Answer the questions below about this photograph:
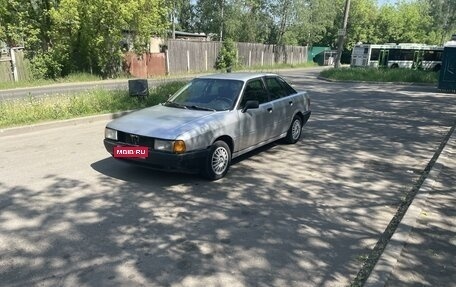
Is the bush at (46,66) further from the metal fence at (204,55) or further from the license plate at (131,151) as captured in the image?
the license plate at (131,151)

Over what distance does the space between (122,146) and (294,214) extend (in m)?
2.65

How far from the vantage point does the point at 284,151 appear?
7.95m

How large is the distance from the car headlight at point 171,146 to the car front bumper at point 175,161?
0.19 feet

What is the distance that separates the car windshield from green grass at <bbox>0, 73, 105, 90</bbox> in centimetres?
1811

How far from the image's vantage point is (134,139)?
5844 mm

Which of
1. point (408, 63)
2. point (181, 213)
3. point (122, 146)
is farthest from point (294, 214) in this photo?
point (408, 63)

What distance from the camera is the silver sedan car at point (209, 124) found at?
5.62m

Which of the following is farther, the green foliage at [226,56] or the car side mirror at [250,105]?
the green foliage at [226,56]

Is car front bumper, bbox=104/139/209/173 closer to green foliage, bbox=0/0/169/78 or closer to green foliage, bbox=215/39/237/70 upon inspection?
green foliage, bbox=0/0/169/78

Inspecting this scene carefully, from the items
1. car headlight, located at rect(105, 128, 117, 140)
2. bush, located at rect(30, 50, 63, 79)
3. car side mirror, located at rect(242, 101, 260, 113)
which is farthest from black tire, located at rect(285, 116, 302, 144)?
bush, located at rect(30, 50, 63, 79)

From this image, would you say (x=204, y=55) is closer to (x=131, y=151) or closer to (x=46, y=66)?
(x=46, y=66)

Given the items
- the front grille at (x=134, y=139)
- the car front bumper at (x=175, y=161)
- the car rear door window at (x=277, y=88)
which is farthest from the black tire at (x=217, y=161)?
the car rear door window at (x=277, y=88)

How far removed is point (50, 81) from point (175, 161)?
2119 centimetres

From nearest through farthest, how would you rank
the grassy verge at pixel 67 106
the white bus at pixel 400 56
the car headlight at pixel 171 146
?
the car headlight at pixel 171 146, the grassy verge at pixel 67 106, the white bus at pixel 400 56
